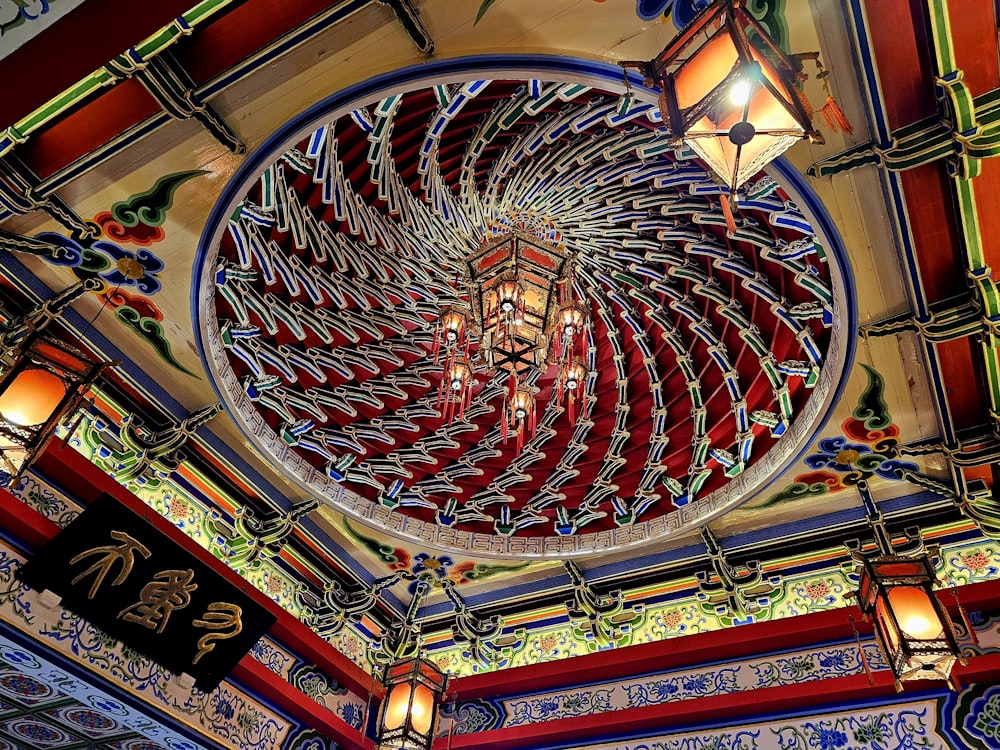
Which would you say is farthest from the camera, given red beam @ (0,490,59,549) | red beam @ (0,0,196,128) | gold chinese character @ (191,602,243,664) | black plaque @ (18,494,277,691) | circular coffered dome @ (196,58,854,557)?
circular coffered dome @ (196,58,854,557)

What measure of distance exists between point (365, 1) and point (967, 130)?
10.3 ft

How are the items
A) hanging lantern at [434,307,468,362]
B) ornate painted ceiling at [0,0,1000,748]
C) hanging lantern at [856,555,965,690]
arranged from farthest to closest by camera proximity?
hanging lantern at [434,307,468,362] → hanging lantern at [856,555,965,690] → ornate painted ceiling at [0,0,1000,748]

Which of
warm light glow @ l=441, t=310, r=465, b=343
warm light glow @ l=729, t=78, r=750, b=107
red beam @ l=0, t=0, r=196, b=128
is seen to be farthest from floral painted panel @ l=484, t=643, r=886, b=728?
red beam @ l=0, t=0, r=196, b=128

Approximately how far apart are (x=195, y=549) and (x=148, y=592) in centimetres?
65

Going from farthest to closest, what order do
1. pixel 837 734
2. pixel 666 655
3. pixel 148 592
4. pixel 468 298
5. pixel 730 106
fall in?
pixel 468 298
pixel 666 655
pixel 837 734
pixel 148 592
pixel 730 106

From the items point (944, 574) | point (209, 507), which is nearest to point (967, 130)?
point (944, 574)

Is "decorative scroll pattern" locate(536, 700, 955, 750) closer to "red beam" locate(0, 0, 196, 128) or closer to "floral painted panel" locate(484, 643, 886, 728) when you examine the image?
"floral painted panel" locate(484, 643, 886, 728)

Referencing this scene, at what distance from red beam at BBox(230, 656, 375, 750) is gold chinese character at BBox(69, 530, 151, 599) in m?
1.40

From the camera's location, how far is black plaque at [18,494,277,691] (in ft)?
15.8

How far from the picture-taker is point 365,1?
377 cm

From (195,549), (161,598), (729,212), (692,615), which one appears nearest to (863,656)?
(692,615)

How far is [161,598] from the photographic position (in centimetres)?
Result: 533

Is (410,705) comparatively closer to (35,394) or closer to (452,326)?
(452,326)

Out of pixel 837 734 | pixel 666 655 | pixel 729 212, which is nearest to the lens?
pixel 729 212
